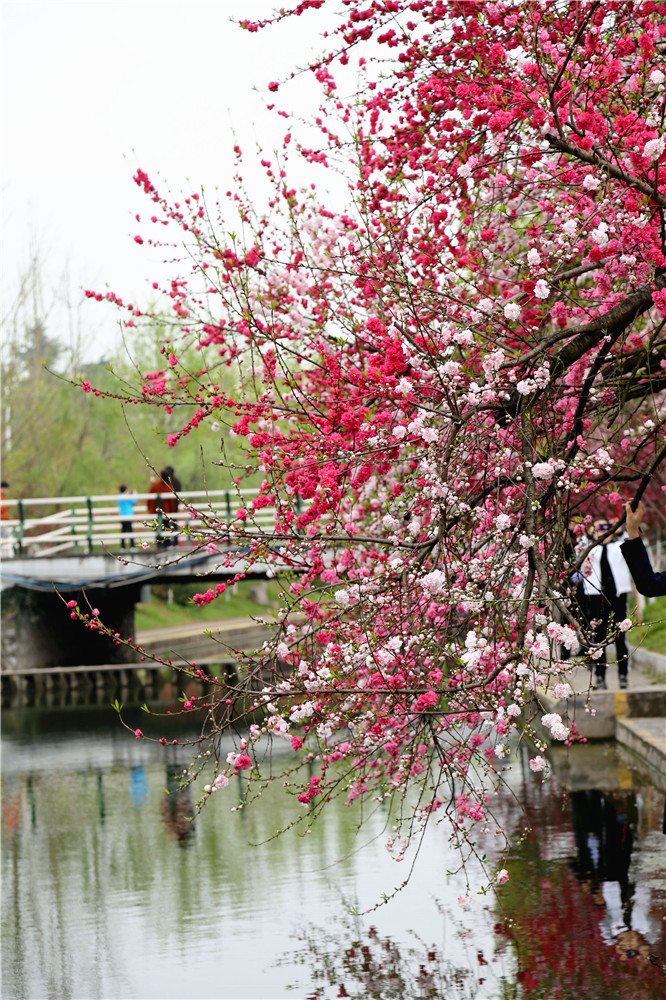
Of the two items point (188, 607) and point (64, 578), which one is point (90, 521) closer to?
point (64, 578)

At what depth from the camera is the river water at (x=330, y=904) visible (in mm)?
7086

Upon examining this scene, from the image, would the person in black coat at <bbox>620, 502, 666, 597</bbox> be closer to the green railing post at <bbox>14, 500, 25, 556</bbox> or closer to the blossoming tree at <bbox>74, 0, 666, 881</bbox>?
the blossoming tree at <bbox>74, 0, 666, 881</bbox>

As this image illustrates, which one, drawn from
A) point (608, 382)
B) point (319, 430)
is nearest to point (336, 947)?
point (319, 430)

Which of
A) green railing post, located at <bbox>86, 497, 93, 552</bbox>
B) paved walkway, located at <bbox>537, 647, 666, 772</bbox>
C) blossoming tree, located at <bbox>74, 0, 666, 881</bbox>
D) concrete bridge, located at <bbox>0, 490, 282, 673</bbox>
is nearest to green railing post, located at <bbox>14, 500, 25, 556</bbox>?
concrete bridge, located at <bbox>0, 490, 282, 673</bbox>

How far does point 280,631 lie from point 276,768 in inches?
373

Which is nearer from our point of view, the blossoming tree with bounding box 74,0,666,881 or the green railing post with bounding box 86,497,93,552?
the blossoming tree with bounding box 74,0,666,881

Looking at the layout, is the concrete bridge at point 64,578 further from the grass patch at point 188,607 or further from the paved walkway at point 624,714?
the paved walkway at point 624,714

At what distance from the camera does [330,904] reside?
28.9ft

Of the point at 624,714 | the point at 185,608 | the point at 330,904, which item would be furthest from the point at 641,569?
the point at 185,608

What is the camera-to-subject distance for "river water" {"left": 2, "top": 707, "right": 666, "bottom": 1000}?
23.2 ft

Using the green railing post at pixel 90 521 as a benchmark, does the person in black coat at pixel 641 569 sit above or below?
below

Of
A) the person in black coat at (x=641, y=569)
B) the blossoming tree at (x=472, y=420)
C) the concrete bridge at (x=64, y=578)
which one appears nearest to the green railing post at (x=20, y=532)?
the concrete bridge at (x=64, y=578)

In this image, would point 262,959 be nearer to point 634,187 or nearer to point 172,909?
point 172,909

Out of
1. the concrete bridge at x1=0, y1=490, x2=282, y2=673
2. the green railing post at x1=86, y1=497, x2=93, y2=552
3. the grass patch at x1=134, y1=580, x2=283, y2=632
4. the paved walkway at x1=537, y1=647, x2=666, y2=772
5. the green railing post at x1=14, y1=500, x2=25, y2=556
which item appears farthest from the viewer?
the grass patch at x1=134, y1=580, x2=283, y2=632
